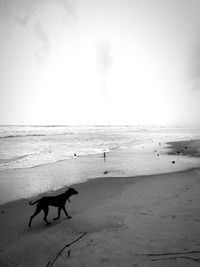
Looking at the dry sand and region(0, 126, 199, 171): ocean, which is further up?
the dry sand

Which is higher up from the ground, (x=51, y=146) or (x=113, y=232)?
(x=113, y=232)

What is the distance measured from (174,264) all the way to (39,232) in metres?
4.36

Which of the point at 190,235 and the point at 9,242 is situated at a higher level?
the point at 190,235

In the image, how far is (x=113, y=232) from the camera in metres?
6.32

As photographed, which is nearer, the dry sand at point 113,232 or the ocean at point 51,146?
the dry sand at point 113,232

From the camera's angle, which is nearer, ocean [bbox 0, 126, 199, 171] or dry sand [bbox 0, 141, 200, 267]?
dry sand [bbox 0, 141, 200, 267]

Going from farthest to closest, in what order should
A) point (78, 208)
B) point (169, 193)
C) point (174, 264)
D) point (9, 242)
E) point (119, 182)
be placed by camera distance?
point (119, 182)
point (169, 193)
point (78, 208)
point (9, 242)
point (174, 264)

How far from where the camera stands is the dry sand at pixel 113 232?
5055 mm

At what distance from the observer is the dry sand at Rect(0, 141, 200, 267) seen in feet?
16.6

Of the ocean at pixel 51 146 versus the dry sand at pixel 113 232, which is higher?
the dry sand at pixel 113 232

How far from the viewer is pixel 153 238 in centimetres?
582

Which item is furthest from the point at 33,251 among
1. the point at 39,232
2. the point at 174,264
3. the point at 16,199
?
the point at 16,199

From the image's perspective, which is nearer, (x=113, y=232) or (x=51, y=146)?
(x=113, y=232)

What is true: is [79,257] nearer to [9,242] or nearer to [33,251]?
[33,251]
